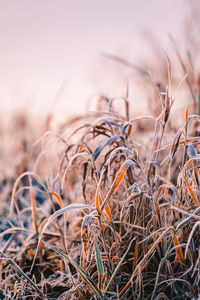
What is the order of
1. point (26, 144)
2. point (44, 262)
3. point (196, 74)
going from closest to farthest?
point (44, 262), point (196, 74), point (26, 144)

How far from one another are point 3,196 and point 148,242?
1080 mm

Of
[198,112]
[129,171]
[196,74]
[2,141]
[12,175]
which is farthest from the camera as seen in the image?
[2,141]

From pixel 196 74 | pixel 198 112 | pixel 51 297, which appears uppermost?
pixel 196 74

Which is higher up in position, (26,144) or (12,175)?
(26,144)

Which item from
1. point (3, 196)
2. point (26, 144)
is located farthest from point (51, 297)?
point (26, 144)

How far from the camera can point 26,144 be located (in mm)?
2381

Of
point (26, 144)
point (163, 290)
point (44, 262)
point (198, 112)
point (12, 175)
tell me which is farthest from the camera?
point (26, 144)

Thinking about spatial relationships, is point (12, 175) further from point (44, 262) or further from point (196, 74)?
point (196, 74)

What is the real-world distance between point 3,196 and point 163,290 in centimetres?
116

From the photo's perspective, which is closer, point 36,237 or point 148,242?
point 148,242

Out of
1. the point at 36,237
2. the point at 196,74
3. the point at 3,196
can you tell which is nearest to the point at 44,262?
the point at 36,237

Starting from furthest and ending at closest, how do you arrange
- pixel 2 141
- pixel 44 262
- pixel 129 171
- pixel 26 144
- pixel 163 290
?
1. pixel 2 141
2. pixel 26 144
3. pixel 44 262
4. pixel 129 171
5. pixel 163 290

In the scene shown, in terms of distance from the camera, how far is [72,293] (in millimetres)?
763

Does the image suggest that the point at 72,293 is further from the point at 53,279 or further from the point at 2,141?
the point at 2,141
